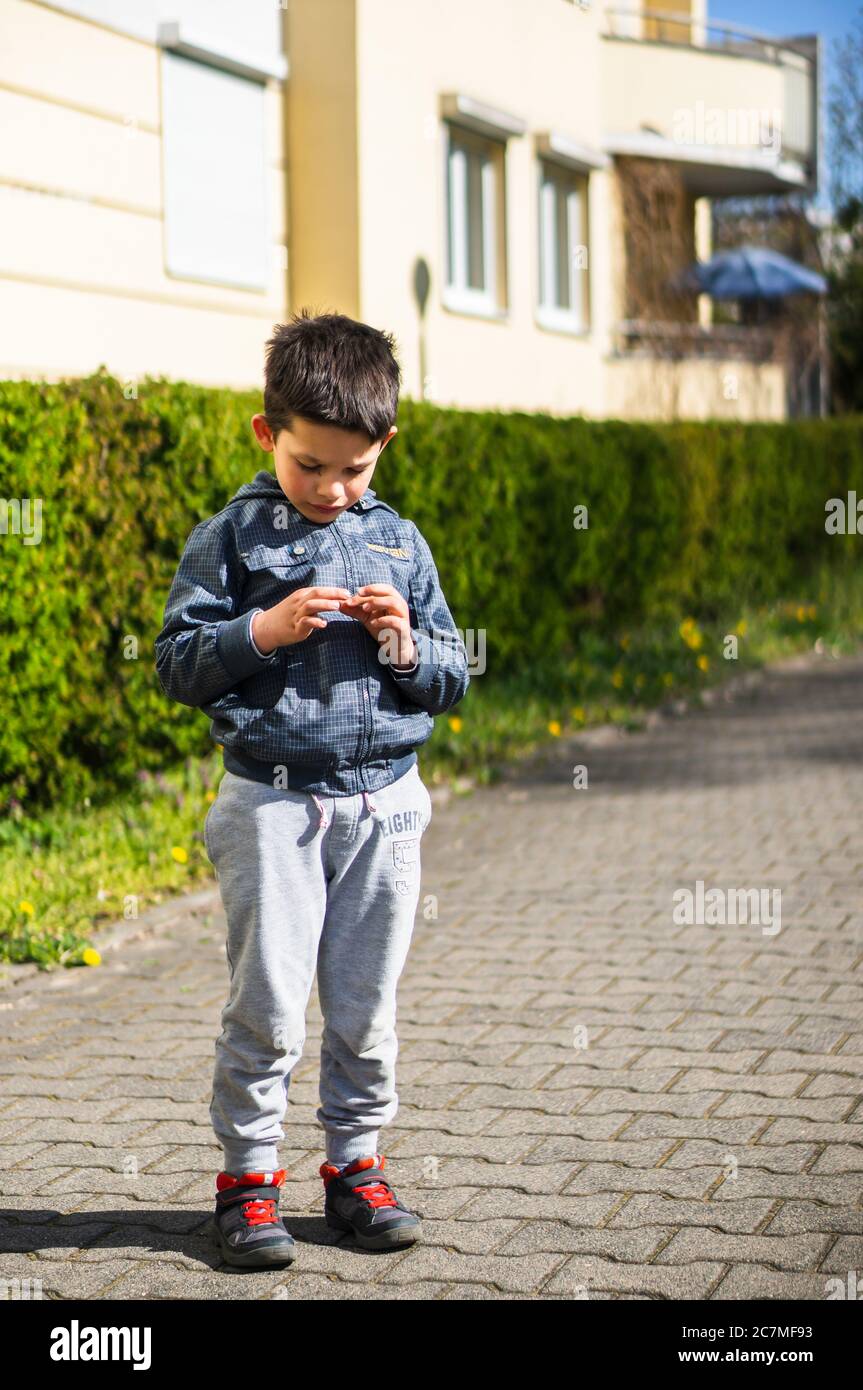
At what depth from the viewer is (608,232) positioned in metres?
19.5

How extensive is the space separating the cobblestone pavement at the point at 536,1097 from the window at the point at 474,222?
327 inches

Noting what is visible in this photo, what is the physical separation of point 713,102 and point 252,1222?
20809mm

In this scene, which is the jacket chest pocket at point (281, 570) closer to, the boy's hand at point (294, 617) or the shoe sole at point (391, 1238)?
the boy's hand at point (294, 617)

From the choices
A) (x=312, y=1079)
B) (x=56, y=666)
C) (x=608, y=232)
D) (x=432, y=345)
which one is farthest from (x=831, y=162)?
(x=312, y=1079)

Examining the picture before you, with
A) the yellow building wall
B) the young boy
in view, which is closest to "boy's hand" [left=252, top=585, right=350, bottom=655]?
the young boy

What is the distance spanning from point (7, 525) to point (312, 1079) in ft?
10.2

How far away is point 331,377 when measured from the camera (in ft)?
10.9

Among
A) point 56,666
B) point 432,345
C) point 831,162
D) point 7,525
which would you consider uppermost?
point 831,162

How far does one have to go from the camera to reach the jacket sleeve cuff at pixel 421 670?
3.45 metres

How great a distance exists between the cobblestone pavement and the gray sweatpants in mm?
325

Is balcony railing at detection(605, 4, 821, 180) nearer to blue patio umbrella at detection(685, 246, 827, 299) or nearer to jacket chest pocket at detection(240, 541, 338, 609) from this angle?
blue patio umbrella at detection(685, 246, 827, 299)

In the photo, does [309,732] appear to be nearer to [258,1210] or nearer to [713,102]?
[258,1210]

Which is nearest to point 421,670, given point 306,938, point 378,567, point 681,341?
point 378,567
